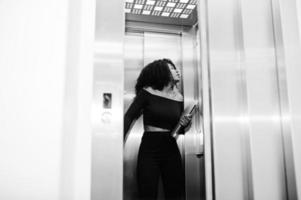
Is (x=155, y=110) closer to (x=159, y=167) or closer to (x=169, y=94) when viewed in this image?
(x=169, y=94)

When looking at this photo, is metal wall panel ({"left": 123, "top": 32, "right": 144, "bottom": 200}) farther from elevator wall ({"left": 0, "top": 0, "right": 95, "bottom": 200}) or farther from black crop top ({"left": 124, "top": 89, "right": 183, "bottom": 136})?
elevator wall ({"left": 0, "top": 0, "right": 95, "bottom": 200})

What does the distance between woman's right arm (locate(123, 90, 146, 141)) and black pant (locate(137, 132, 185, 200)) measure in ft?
0.55

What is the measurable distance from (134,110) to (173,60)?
574 mm

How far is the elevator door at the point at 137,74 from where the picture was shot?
1.82m

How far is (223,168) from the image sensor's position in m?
1.70

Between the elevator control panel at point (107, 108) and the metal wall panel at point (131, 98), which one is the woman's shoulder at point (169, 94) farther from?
the elevator control panel at point (107, 108)

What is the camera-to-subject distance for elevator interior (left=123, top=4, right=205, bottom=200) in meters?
1.86

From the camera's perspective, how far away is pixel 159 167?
1882 millimetres

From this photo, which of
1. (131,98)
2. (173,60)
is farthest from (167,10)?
(131,98)

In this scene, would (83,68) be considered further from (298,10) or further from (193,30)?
(298,10)

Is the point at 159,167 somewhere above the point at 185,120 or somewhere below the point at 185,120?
below

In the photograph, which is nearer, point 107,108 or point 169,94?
point 107,108

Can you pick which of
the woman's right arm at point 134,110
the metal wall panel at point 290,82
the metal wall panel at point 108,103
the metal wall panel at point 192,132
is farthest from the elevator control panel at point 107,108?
the metal wall panel at point 290,82

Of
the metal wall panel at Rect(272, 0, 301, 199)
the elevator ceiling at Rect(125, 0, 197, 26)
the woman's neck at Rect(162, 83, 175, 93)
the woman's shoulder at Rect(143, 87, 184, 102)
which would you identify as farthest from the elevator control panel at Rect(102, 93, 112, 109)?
the metal wall panel at Rect(272, 0, 301, 199)
